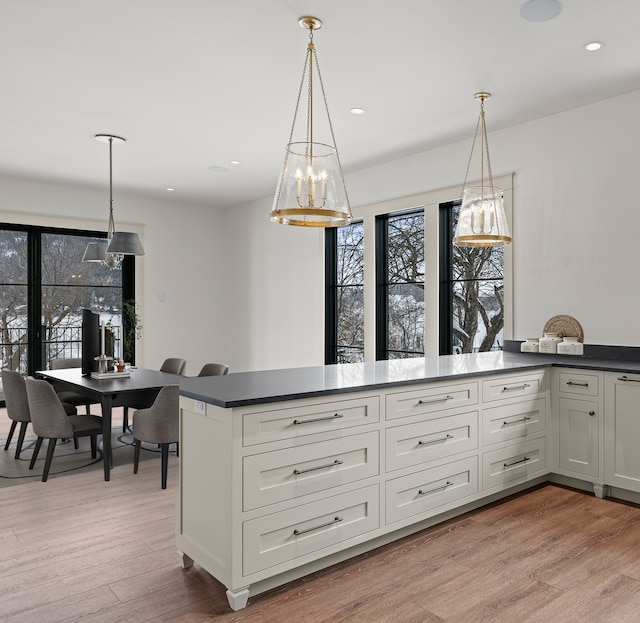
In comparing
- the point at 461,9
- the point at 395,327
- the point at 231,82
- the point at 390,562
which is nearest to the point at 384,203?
the point at 395,327

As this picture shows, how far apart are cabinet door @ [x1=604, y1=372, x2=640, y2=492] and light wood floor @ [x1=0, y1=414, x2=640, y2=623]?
0.62ft

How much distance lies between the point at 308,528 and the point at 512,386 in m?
1.71

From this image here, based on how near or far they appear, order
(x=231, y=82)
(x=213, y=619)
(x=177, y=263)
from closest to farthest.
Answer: (x=213, y=619) → (x=231, y=82) → (x=177, y=263)

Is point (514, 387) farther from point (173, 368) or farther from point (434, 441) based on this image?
point (173, 368)

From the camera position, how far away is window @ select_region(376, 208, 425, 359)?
574cm

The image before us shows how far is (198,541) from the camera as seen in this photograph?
2459 millimetres

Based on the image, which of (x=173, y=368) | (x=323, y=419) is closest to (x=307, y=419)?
(x=323, y=419)

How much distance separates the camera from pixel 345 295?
656cm

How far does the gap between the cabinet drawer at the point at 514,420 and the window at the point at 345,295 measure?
276 cm

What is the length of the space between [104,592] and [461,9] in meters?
3.31

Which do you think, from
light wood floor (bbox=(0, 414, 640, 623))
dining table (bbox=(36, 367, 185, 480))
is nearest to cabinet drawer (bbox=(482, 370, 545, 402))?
light wood floor (bbox=(0, 414, 640, 623))

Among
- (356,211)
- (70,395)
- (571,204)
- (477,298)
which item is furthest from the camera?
(356,211)

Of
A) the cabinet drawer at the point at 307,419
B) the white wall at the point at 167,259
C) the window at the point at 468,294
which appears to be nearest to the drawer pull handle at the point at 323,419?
the cabinet drawer at the point at 307,419

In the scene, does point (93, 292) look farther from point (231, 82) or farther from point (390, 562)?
point (390, 562)
